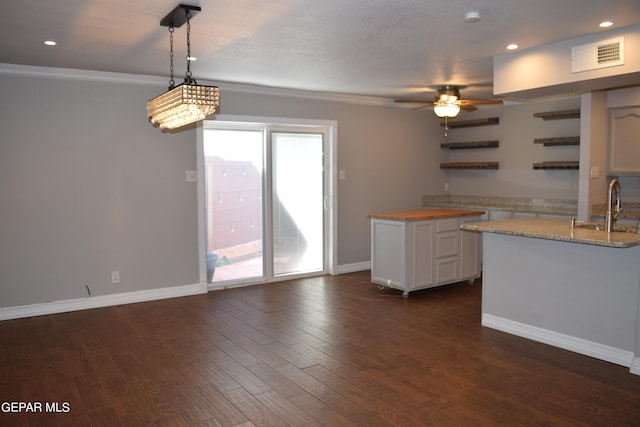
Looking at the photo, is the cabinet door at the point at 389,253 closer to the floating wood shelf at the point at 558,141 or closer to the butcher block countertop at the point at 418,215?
the butcher block countertop at the point at 418,215

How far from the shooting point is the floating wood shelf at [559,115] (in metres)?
6.02

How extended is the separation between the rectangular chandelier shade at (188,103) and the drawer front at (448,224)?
3.23 m

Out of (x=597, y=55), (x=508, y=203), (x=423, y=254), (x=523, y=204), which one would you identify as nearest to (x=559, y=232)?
(x=597, y=55)

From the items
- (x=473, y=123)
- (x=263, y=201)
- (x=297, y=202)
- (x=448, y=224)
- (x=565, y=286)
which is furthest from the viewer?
(x=473, y=123)

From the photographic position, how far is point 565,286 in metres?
3.83

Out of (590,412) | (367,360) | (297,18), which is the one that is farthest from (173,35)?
(590,412)

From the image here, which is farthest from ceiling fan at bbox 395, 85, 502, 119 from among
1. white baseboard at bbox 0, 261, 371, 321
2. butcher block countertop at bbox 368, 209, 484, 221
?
white baseboard at bbox 0, 261, 371, 321

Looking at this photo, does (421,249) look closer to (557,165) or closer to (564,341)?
(564,341)

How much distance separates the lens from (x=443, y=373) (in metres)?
3.37

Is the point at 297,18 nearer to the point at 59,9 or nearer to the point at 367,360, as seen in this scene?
the point at 59,9

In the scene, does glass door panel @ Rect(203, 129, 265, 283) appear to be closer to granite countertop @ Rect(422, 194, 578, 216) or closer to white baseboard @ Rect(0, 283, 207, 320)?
white baseboard @ Rect(0, 283, 207, 320)

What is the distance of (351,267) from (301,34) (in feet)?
12.8

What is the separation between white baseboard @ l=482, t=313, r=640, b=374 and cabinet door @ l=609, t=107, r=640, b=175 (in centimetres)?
230

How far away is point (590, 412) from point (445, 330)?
61.2 inches
